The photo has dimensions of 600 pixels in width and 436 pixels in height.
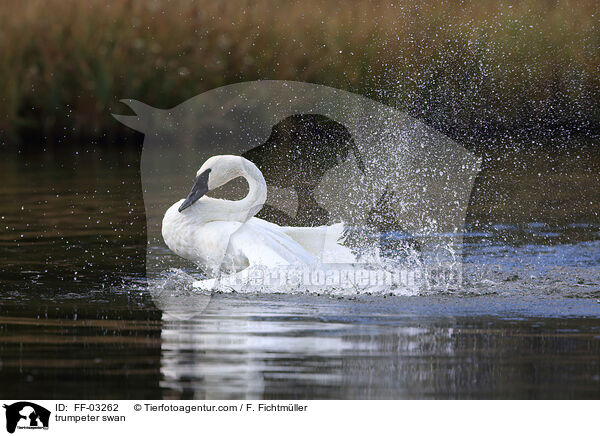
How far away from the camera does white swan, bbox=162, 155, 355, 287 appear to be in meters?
7.32

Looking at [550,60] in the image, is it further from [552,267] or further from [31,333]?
[31,333]

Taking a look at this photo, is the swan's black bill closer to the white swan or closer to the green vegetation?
the white swan

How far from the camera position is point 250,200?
25.1 feet

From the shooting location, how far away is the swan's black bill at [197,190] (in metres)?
7.58

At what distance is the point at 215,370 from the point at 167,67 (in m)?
11.1

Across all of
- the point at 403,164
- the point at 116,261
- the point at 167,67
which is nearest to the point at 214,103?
the point at 167,67

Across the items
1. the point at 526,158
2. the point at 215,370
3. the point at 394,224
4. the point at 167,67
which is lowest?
the point at 215,370

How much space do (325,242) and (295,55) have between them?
8.69 meters

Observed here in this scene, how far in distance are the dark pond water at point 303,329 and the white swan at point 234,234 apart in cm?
35
